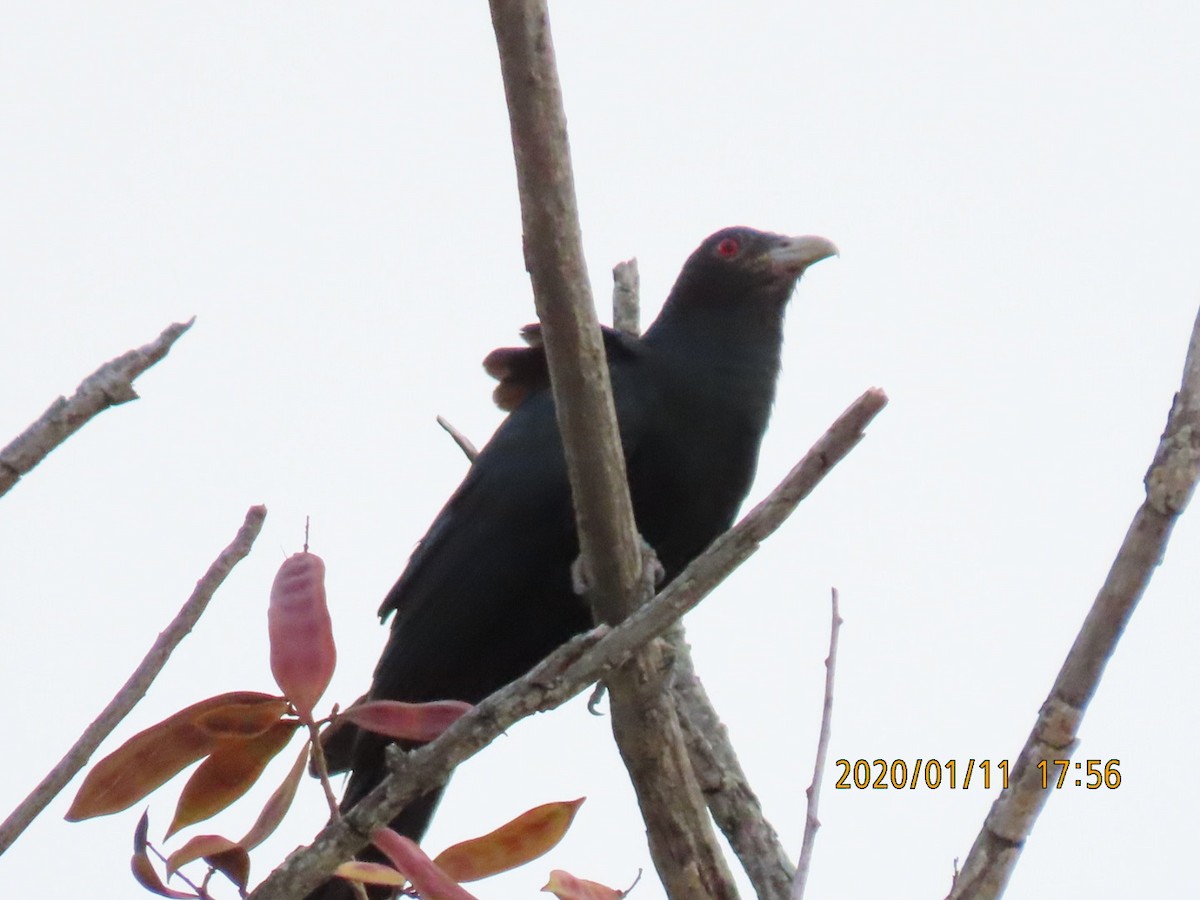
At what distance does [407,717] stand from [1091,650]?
1208mm

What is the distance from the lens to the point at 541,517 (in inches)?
187

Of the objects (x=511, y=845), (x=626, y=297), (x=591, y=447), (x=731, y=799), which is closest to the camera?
A: (x=511, y=845)

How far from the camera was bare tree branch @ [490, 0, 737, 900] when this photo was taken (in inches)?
103

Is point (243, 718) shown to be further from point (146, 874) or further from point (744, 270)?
point (744, 270)

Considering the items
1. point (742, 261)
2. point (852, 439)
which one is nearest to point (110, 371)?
point (852, 439)

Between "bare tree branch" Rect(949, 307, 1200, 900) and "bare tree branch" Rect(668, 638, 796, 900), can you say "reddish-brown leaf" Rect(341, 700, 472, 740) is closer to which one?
"bare tree branch" Rect(949, 307, 1200, 900)

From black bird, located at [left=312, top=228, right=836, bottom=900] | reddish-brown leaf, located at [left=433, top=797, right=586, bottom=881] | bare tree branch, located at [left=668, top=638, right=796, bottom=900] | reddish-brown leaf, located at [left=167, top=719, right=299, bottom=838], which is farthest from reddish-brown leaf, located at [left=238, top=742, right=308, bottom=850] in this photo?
black bird, located at [left=312, top=228, right=836, bottom=900]

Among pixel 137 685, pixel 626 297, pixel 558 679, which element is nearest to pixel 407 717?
pixel 558 679

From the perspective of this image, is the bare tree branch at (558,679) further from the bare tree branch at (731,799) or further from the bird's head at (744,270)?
the bird's head at (744,270)

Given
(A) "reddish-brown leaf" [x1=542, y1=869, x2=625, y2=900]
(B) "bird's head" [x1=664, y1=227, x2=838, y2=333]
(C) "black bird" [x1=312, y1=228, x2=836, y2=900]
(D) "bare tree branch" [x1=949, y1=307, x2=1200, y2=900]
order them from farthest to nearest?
(B) "bird's head" [x1=664, y1=227, x2=838, y2=333] → (C) "black bird" [x1=312, y1=228, x2=836, y2=900] → (A) "reddish-brown leaf" [x1=542, y1=869, x2=625, y2=900] → (D) "bare tree branch" [x1=949, y1=307, x2=1200, y2=900]

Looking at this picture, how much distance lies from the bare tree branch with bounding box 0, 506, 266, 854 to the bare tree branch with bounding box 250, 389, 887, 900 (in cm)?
35

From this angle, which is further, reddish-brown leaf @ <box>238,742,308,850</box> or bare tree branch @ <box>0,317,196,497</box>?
reddish-brown leaf @ <box>238,742,308,850</box>

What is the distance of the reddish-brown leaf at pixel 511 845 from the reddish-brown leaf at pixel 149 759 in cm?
48

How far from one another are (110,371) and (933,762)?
2637 mm
